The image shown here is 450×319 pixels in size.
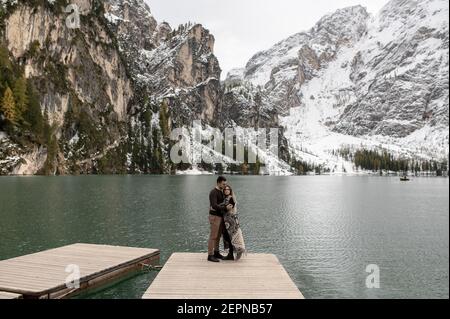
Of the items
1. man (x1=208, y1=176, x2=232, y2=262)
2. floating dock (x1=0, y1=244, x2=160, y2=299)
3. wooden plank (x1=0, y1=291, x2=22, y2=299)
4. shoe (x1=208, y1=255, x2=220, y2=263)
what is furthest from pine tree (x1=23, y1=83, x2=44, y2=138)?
wooden plank (x1=0, y1=291, x2=22, y2=299)

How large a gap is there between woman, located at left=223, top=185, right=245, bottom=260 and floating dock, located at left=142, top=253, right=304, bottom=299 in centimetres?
67

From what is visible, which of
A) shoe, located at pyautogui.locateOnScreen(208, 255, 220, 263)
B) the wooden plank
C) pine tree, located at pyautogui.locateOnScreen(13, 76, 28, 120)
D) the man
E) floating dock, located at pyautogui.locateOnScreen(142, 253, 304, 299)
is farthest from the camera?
pine tree, located at pyautogui.locateOnScreen(13, 76, 28, 120)

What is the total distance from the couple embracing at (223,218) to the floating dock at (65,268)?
19.8ft

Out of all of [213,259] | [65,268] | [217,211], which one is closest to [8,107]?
[65,268]

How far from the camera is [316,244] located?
38.8m

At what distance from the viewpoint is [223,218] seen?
67.1 ft

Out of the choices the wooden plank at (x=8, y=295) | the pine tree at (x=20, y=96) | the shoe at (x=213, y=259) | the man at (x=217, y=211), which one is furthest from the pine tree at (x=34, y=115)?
the wooden plank at (x=8, y=295)

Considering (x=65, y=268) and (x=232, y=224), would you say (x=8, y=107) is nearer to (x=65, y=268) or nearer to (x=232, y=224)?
(x=65, y=268)

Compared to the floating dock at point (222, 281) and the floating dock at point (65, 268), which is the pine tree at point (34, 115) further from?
the floating dock at point (222, 281)

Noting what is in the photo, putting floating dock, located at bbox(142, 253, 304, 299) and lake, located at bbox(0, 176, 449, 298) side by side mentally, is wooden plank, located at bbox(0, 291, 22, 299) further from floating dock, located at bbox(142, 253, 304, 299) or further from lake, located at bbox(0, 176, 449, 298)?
floating dock, located at bbox(142, 253, 304, 299)

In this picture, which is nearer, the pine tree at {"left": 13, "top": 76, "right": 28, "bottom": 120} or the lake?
the lake

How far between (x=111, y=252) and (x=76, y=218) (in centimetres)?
2290

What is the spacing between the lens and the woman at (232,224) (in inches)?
794

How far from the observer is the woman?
20172mm
